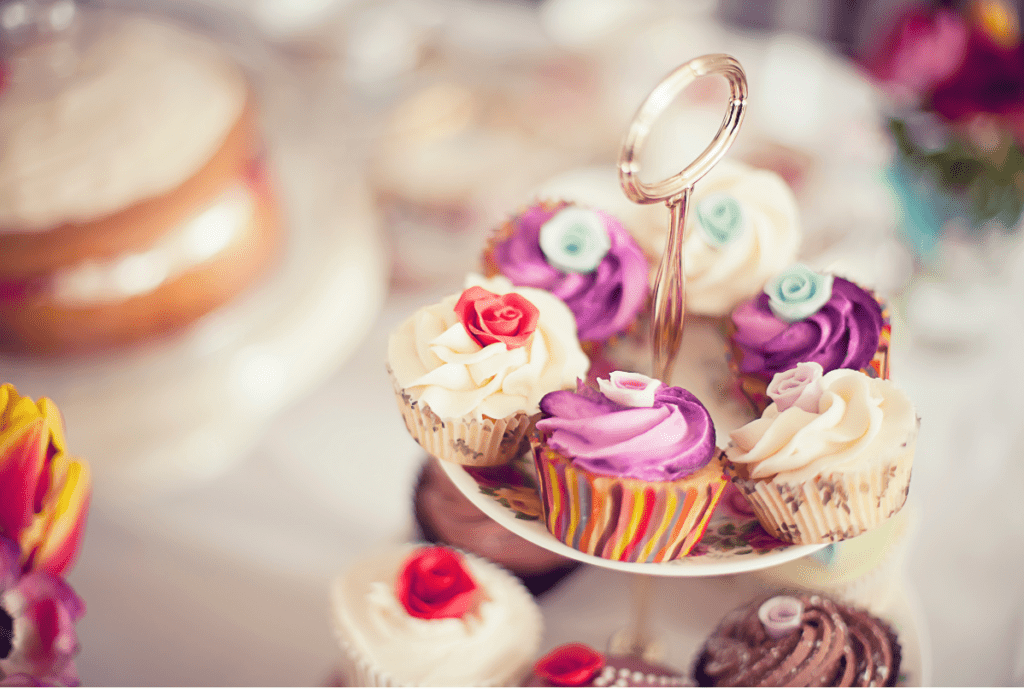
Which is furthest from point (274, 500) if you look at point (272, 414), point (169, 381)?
point (169, 381)

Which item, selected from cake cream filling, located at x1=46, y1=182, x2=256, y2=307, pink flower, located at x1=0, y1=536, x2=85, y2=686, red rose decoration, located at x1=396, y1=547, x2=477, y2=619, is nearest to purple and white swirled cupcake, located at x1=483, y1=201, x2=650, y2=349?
red rose decoration, located at x1=396, y1=547, x2=477, y2=619

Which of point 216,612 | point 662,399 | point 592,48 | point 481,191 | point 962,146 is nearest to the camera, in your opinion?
point 662,399

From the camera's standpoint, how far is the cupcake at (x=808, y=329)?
56cm

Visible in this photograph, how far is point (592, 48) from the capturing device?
62.7 inches

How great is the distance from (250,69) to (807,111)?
101cm

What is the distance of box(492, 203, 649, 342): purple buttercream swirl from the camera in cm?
60

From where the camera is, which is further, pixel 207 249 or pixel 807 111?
pixel 807 111

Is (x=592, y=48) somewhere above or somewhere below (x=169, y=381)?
above

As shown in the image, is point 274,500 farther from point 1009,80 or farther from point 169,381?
point 1009,80

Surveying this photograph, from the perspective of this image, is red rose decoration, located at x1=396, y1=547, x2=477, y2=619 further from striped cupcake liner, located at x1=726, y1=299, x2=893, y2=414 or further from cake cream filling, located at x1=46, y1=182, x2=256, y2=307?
cake cream filling, located at x1=46, y1=182, x2=256, y2=307

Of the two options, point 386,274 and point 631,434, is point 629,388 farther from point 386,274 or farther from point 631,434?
point 386,274

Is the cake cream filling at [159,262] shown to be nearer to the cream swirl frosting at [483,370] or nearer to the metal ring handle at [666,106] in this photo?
the cream swirl frosting at [483,370]

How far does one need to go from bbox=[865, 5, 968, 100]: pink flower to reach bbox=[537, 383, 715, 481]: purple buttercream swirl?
0.86m

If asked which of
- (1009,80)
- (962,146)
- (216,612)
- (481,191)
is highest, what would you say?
(1009,80)
